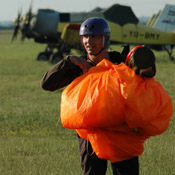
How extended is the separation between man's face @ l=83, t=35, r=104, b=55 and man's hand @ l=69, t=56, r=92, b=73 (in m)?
0.13

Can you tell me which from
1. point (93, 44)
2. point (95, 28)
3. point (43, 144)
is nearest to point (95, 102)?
point (93, 44)

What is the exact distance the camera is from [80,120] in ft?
12.4

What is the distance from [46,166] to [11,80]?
47.0ft

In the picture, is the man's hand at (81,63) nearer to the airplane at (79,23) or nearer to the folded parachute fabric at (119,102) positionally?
the folded parachute fabric at (119,102)

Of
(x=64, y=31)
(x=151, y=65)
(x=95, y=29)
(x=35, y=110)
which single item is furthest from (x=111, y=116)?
(x=64, y=31)

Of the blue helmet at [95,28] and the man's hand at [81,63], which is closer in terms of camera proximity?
the man's hand at [81,63]

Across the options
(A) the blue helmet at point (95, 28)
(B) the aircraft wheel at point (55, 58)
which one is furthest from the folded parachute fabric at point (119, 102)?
(B) the aircraft wheel at point (55, 58)

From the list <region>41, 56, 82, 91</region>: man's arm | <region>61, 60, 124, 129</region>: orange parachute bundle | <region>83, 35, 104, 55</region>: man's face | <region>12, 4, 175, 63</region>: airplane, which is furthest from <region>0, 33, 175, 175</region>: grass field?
<region>12, 4, 175, 63</region>: airplane

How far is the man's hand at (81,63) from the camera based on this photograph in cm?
395

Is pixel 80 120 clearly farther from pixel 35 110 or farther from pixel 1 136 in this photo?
pixel 35 110

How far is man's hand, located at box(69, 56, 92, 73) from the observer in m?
3.95

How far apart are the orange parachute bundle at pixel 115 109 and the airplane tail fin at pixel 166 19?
115 feet

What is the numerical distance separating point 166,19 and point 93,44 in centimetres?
3583

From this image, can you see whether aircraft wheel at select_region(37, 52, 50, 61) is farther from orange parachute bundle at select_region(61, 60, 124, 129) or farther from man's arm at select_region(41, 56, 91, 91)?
orange parachute bundle at select_region(61, 60, 124, 129)
